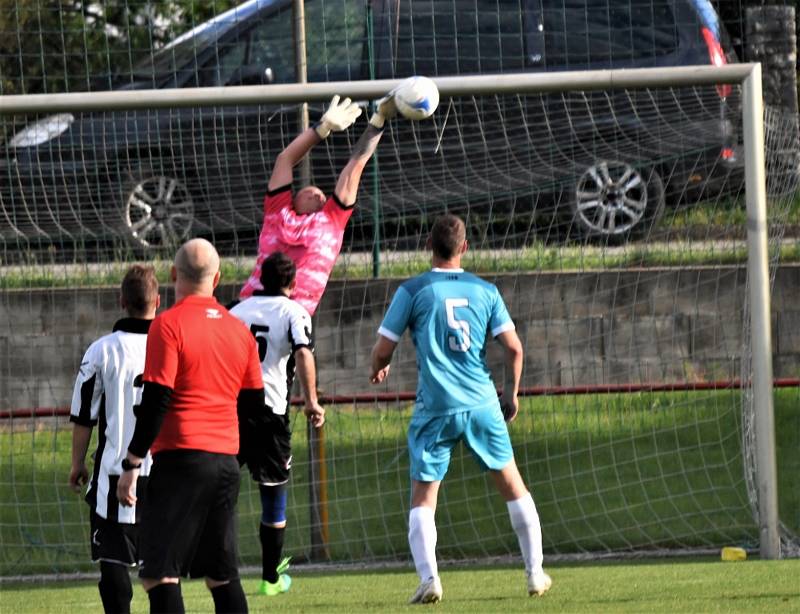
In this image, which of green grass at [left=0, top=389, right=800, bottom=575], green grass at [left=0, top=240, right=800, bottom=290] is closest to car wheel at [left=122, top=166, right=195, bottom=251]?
green grass at [left=0, top=240, right=800, bottom=290]

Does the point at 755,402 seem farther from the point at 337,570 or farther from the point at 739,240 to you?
the point at 337,570

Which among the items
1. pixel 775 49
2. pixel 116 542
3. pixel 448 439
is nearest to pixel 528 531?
pixel 448 439

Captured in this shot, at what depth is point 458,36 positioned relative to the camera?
1042 centimetres

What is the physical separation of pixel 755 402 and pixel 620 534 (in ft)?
5.70

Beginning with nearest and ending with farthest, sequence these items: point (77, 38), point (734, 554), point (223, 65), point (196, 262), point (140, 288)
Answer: point (196, 262) < point (140, 288) < point (734, 554) < point (223, 65) < point (77, 38)

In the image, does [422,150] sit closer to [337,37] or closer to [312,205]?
[337,37]

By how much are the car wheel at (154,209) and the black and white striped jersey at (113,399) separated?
388 cm

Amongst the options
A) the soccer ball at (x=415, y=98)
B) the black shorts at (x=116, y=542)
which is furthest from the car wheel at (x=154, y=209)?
the black shorts at (x=116, y=542)

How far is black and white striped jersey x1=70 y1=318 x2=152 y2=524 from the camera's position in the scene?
6.53m

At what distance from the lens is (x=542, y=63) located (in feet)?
35.3

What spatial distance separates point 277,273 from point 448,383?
1.01m

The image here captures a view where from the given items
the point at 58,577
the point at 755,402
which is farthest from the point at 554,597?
the point at 58,577

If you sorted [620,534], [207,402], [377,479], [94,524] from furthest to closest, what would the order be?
[377,479], [620,534], [94,524], [207,402]

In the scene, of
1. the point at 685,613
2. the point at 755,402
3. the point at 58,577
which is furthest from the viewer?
the point at 58,577
